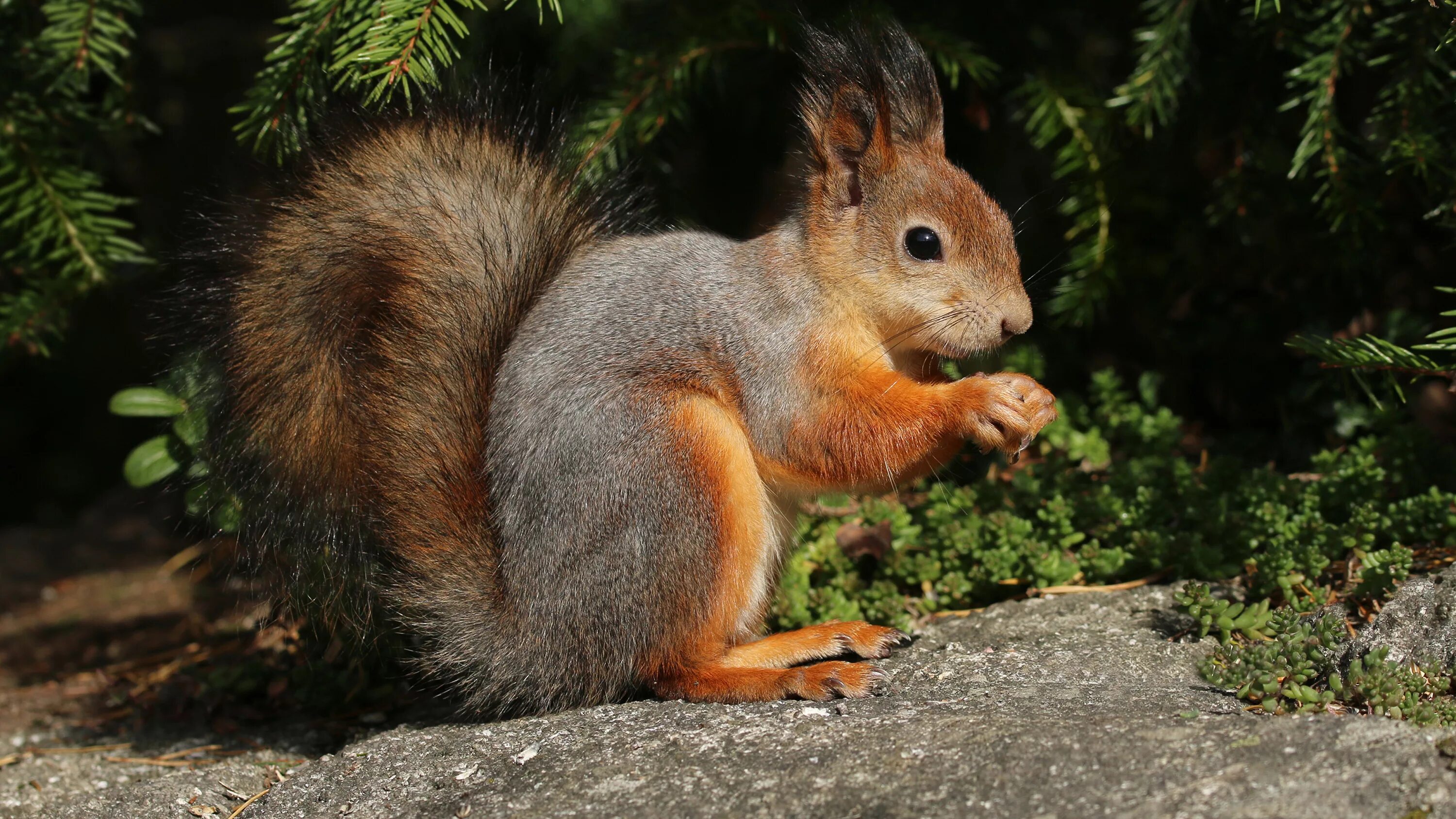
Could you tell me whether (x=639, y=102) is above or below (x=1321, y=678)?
above

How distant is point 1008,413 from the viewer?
6.46ft

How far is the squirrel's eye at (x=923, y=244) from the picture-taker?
2092 millimetres

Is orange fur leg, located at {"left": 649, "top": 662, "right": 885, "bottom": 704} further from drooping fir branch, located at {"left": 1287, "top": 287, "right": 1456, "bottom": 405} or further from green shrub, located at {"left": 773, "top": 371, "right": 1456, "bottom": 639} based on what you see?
drooping fir branch, located at {"left": 1287, "top": 287, "right": 1456, "bottom": 405}

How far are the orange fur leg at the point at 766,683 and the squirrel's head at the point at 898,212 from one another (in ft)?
1.92

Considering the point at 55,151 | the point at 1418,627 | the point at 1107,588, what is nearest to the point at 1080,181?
the point at 1107,588

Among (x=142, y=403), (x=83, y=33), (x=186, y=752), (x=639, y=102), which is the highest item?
(x=83, y=33)

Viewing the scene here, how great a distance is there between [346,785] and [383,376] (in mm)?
691

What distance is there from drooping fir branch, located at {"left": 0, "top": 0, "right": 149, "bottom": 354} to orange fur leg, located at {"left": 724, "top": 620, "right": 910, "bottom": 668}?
1.62 meters

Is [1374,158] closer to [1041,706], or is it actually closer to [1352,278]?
[1352,278]

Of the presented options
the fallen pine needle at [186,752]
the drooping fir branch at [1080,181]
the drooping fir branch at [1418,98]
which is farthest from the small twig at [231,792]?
the drooping fir branch at [1418,98]

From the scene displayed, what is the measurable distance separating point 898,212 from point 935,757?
0.98m

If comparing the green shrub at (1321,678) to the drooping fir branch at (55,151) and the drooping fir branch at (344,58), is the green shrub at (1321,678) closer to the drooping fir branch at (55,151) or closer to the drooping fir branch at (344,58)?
the drooping fir branch at (344,58)

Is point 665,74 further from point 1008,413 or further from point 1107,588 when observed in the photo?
point 1107,588

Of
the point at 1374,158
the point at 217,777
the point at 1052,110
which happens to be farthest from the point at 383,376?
the point at 1374,158
